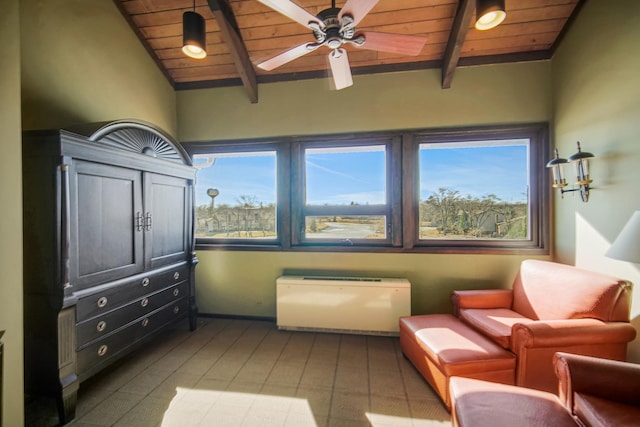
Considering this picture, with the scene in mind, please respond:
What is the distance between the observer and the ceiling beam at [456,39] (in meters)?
2.27

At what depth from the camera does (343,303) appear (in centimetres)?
279

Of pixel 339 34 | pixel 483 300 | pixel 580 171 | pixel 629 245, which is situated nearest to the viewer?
pixel 629 245

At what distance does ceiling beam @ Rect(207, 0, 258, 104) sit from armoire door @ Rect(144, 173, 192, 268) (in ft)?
4.12

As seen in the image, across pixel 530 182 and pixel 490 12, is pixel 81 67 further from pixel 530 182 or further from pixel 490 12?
pixel 530 182

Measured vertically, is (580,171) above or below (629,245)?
above

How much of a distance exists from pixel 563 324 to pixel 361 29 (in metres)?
2.90

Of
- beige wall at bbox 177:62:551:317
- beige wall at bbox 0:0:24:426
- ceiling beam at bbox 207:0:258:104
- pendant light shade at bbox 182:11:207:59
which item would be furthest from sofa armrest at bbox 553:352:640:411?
ceiling beam at bbox 207:0:258:104

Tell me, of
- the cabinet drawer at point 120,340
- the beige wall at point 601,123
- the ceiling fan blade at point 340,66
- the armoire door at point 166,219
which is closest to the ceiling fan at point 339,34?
the ceiling fan blade at point 340,66

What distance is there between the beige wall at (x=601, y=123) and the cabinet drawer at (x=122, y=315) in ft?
11.8

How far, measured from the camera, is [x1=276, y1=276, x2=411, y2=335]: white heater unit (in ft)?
8.92

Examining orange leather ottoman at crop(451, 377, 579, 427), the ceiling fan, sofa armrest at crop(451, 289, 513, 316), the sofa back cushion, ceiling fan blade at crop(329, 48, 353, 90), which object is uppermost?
the ceiling fan

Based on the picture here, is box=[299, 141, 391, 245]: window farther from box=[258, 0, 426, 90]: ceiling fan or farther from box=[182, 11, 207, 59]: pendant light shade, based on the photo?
box=[182, 11, 207, 59]: pendant light shade

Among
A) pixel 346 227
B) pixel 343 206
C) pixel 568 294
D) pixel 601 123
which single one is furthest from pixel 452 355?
pixel 601 123

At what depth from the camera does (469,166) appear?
2.94 m
